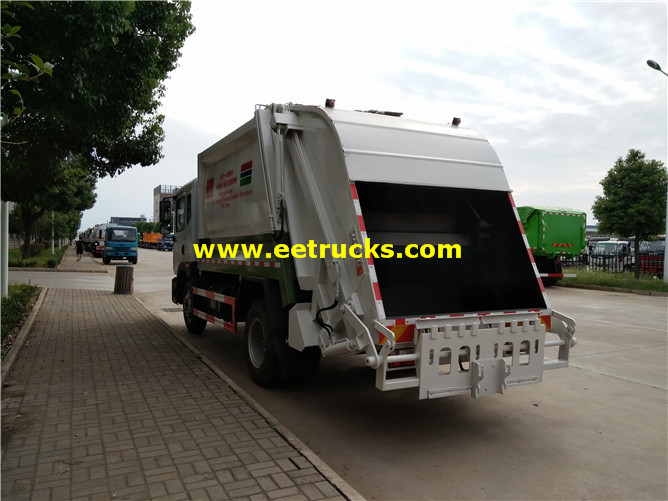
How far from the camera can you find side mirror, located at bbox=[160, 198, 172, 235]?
9.78 m

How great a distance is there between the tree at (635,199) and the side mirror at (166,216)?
16.8 metres

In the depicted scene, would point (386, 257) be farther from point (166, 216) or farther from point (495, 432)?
point (166, 216)

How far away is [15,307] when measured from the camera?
9570mm

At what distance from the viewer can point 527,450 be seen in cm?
409

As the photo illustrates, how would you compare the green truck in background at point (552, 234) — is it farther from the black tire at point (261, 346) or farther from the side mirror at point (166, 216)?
the black tire at point (261, 346)

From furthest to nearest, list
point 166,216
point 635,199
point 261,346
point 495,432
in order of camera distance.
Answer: point 635,199
point 166,216
point 261,346
point 495,432

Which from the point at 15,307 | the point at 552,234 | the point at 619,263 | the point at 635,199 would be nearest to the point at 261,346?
the point at 15,307

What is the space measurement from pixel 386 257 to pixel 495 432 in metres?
1.93

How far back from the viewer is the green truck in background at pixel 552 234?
1711 cm

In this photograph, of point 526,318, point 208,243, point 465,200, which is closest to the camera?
point 526,318

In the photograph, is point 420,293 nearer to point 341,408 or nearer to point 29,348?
point 341,408

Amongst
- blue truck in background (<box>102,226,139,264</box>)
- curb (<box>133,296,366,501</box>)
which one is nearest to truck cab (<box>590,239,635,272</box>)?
curb (<box>133,296,366,501</box>)

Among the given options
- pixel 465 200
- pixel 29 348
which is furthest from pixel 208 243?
pixel 465 200

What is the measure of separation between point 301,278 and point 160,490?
7.34ft
